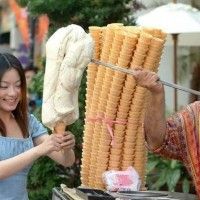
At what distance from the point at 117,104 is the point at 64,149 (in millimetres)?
558

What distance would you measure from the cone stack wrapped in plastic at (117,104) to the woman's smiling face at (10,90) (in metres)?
0.54

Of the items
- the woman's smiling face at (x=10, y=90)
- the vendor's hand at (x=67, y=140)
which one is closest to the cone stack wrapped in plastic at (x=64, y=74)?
the vendor's hand at (x=67, y=140)

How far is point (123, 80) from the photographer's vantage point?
4176mm

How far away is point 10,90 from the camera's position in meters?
3.84

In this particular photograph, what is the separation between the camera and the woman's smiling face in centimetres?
384

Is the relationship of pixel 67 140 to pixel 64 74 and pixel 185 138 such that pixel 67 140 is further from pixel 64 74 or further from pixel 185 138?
pixel 185 138

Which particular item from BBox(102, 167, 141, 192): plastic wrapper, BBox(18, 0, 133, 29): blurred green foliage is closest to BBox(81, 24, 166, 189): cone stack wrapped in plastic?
BBox(102, 167, 141, 192): plastic wrapper

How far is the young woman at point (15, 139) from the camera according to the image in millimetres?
3746

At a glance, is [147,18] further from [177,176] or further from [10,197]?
[10,197]

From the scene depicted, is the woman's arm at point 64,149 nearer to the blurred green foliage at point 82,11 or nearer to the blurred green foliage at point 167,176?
the blurred green foliage at point 82,11

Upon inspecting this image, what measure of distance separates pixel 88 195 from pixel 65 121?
0.36 m

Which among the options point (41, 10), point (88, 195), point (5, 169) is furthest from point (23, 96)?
point (41, 10)

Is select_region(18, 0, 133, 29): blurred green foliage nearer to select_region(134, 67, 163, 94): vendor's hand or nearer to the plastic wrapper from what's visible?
the plastic wrapper

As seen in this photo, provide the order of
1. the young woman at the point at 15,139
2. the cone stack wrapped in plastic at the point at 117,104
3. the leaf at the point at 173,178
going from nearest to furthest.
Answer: the young woman at the point at 15,139 < the cone stack wrapped in plastic at the point at 117,104 < the leaf at the point at 173,178
